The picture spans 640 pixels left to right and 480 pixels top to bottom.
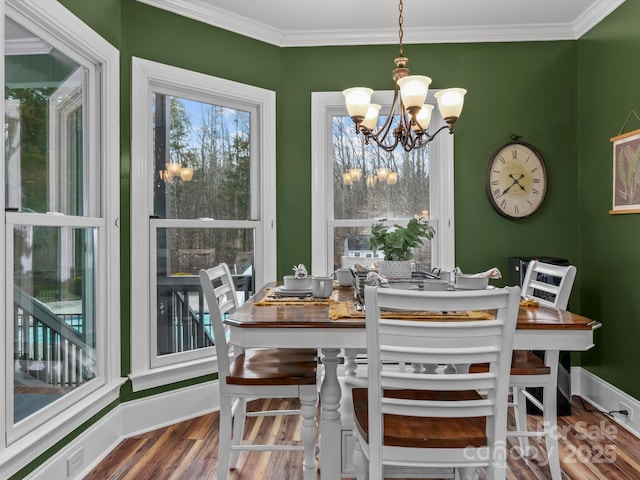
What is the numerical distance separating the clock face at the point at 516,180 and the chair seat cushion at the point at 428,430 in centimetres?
216

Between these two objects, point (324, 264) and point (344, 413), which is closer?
point (344, 413)

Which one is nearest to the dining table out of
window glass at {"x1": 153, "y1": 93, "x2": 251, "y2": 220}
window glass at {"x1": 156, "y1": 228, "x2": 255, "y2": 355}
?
window glass at {"x1": 156, "y1": 228, "x2": 255, "y2": 355}

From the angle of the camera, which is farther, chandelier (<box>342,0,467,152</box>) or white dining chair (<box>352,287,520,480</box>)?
chandelier (<box>342,0,467,152</box>)

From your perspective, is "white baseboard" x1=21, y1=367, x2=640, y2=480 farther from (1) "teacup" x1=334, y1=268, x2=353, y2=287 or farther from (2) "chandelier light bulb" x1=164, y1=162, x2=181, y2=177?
(2) "chandelier light bulb" x1=164, y1=162, x2=181, y2=177

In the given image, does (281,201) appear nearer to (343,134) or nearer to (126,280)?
(343,134)

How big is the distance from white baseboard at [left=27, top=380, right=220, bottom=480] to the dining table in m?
1.15

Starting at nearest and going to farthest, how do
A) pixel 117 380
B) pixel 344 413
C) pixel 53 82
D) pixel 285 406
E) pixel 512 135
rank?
pixel 53 82 → pixel 344 413 → pixel 117 380 → pixel 285 406 → pixel 512 135

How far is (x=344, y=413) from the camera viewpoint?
2.47m

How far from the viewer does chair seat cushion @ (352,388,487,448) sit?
1.51 m

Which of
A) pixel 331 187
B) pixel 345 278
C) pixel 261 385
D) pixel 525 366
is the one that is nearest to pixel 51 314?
pixel 261 385

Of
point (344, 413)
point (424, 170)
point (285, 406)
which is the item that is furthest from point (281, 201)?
point (344, 413)

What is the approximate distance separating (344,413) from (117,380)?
4.41 feet

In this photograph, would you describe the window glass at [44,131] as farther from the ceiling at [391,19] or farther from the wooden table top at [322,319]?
the wooden table top at [322,319]

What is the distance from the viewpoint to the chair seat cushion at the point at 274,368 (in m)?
2.04
